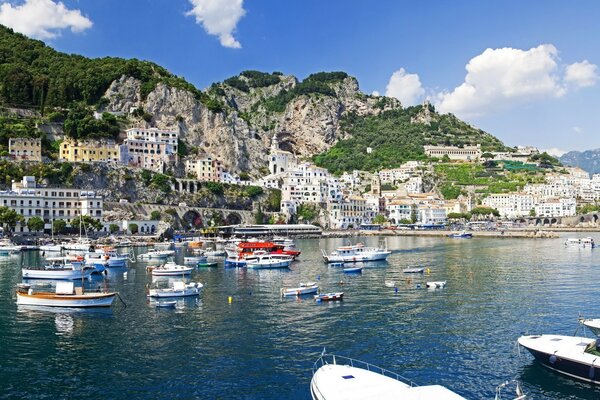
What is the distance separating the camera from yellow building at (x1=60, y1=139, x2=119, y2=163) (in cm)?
10562

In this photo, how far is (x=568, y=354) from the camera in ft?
68.6

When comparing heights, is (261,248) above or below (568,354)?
above

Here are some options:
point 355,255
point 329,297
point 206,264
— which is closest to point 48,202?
point 206,264

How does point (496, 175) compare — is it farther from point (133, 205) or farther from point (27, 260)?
point (27, 260)

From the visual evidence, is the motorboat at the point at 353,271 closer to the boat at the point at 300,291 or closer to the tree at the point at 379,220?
the boat at the point at 300,291

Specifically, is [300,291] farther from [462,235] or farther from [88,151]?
[462,235]

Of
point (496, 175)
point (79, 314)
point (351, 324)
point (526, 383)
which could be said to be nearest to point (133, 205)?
point (79, 314)

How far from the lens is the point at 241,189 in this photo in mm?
123562

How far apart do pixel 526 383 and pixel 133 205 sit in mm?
89874

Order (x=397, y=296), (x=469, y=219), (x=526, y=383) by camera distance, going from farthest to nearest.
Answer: (x=469, y=219)
(x=397, y=296)
(x=526, y=383)

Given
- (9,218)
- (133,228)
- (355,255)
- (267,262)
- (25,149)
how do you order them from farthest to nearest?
(25,149) → (133,228) → (9,218) → (355,255) → (267,262)

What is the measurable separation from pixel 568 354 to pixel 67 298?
28.9m

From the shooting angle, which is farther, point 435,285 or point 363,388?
point 435,285

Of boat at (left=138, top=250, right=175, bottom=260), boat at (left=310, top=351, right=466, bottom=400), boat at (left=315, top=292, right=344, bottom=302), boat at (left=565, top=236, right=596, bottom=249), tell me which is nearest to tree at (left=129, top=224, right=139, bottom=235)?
boat at (left=138, top=250, right=175, bottom=260)
